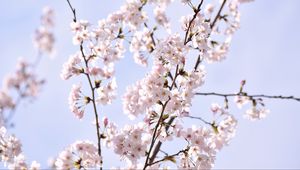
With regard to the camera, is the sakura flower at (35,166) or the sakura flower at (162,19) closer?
the sakura flower at (35,166)

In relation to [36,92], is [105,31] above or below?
above

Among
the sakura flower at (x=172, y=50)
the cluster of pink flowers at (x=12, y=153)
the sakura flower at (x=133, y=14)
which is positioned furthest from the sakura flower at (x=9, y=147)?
the sakura flower at (x=133, y=14)

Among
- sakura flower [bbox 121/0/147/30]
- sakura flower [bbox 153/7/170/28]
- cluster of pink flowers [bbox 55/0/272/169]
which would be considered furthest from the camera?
sakura flower [bbox 153/7/170/28]

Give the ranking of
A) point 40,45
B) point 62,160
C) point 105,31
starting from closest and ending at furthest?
point 62,160 < point 40,45 < point 105,31

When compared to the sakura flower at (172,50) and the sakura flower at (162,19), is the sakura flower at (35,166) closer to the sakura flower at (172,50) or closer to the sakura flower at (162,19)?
the sakura flower at (172,50)

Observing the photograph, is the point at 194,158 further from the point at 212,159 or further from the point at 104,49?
the point at 104,49

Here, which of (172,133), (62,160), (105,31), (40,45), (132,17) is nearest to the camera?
(62,160)

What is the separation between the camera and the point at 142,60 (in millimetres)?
8555

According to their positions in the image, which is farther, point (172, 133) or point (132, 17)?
point (132, 17)

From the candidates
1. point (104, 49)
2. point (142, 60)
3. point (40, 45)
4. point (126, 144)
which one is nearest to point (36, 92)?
point (40, 45)

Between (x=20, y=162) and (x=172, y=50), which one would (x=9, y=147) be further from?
(x=172, y=50)

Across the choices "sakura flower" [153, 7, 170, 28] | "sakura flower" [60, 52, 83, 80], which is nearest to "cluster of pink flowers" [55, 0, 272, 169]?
"sakura flower" [60, 52, 83, 80]

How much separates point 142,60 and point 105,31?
1657 millimetres

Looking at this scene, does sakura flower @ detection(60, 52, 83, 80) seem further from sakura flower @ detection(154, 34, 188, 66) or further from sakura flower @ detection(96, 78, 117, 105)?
sakura flower @ detection(154, 34, 188, 66)
